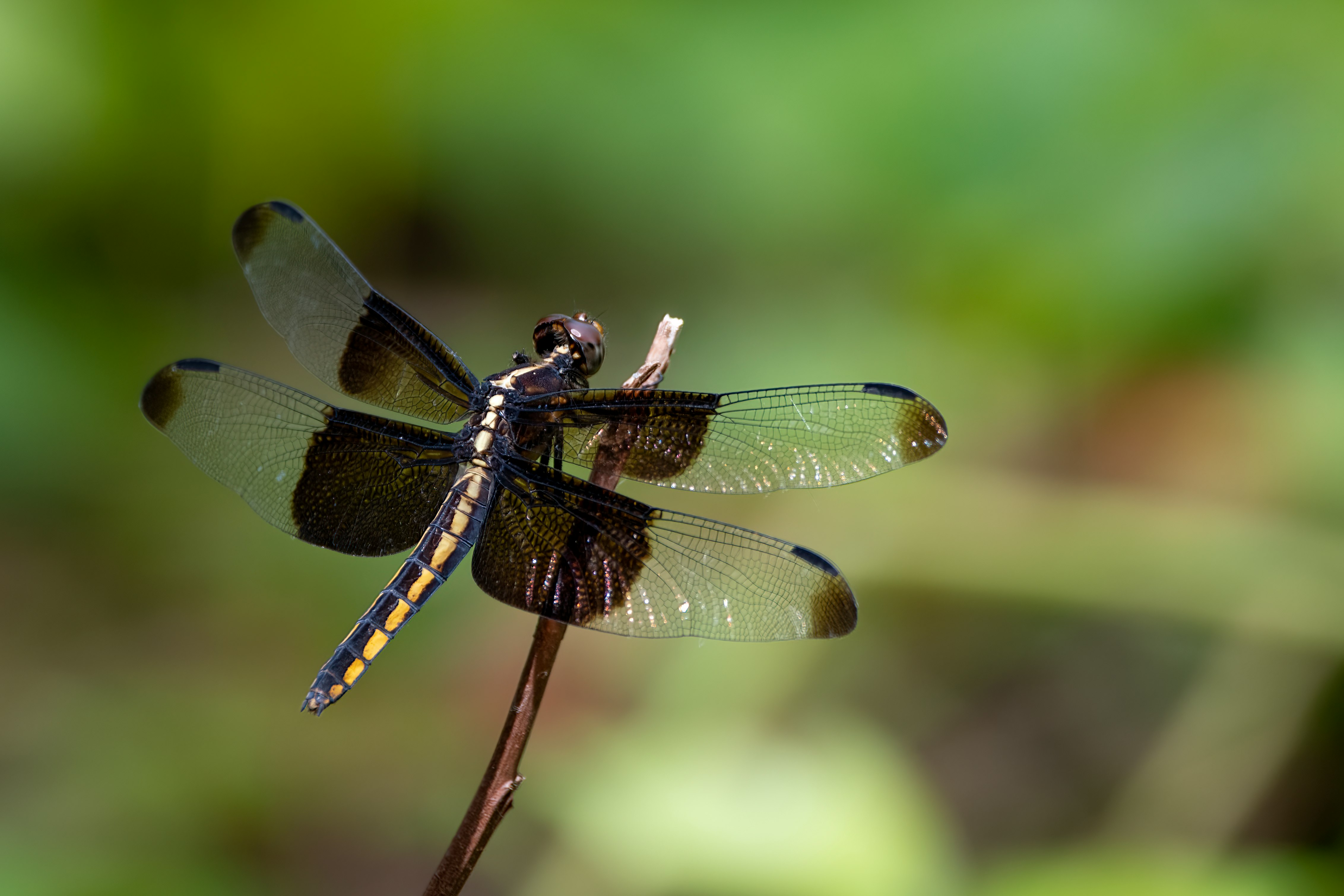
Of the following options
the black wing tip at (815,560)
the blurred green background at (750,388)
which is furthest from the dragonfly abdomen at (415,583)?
the blurred green background at (750,388)

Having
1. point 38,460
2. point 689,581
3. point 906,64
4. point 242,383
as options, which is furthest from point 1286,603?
point 38,460

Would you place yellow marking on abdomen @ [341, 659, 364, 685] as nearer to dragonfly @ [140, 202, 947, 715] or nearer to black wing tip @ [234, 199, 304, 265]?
dragonfly @ [140, 202, 947, 715]

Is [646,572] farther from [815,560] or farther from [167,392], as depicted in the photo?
[167,392]

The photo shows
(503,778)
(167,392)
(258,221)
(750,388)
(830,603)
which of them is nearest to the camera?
(503,778)

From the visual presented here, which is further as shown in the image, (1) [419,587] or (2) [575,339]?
(2) [575,339]

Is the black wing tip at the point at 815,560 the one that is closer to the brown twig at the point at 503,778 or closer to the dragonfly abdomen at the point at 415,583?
the brown twig at the point at 503,778

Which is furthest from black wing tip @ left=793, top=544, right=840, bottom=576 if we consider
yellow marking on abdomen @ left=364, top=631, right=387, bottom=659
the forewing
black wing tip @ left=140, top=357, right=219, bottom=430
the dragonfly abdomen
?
black wing tip @ left=140, top=357, right=219, bottom=430

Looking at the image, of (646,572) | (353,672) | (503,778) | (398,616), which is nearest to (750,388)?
(646,572)
